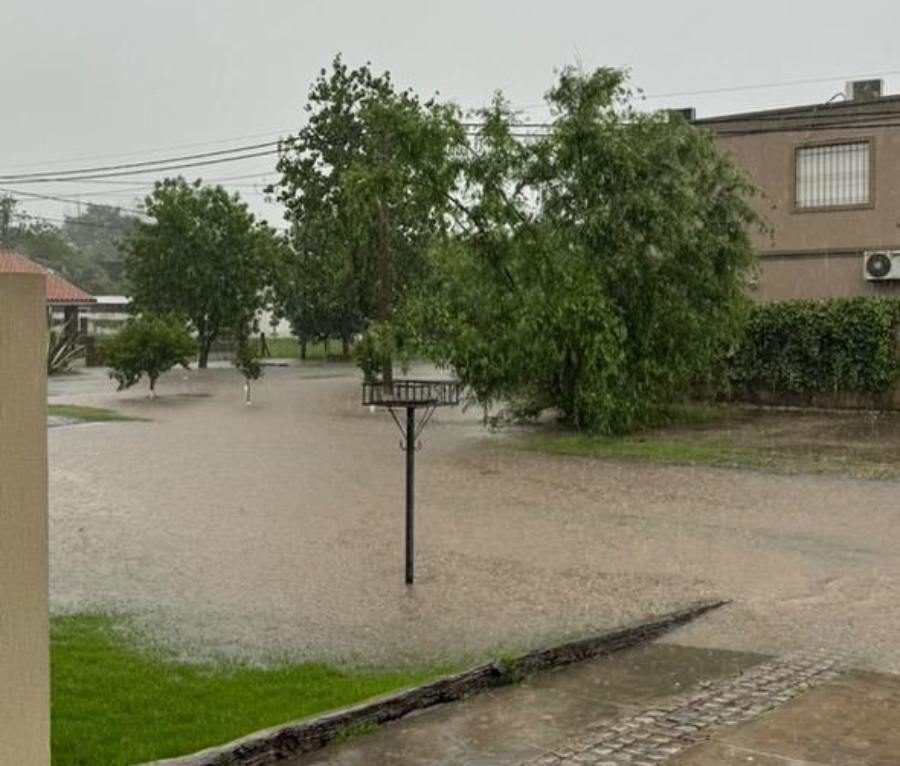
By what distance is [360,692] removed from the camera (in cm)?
583

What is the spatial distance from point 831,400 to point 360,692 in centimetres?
1954

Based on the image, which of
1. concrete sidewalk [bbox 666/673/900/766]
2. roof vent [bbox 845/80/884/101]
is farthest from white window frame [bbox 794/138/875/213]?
concrete sidewalk [bbox 666/673/900/766]

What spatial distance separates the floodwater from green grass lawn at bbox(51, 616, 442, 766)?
369mm

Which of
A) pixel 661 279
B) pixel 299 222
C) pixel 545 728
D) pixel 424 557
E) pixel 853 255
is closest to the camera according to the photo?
pixel 545 728

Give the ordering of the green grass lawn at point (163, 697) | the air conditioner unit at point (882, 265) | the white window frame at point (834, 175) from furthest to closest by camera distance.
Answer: the white window frame at point (834, 175) < the air conditioner unit at point (882, 265) < the green grass lawn at point (163, 697)

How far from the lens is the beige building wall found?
25.0 meters

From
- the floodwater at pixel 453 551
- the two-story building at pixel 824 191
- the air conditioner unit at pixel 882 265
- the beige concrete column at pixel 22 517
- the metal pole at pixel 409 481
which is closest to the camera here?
the beige concrete column at pixel 22 517

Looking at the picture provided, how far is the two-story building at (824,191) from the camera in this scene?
81.7ft

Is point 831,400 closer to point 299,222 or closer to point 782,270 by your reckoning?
point 782,270

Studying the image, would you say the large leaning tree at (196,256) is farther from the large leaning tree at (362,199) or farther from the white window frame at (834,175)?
the white window frame at (834,175)

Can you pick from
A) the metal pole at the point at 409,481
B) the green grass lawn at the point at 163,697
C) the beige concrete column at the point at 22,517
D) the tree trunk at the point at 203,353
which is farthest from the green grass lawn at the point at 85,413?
the beige concrete column at the point at 22,517

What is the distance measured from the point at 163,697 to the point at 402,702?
1.28 metres

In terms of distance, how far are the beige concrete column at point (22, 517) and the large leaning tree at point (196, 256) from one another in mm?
40792

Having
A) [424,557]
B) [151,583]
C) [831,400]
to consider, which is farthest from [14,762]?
[831,400]
